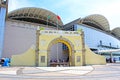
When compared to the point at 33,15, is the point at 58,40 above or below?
below

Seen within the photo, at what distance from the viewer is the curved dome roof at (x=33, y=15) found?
48.3 meters

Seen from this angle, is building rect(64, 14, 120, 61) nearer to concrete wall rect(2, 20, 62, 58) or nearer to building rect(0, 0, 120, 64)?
building rect(0, 0, 120, 64)

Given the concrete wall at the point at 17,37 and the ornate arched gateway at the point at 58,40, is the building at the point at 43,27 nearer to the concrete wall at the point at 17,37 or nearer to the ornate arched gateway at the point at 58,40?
the concrete wall at the point at 17,37

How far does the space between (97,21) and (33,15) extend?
88.2 feet

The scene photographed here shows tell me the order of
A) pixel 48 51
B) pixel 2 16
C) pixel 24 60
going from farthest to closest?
pixel 2 16, pixel 48 51, pixel 24 60

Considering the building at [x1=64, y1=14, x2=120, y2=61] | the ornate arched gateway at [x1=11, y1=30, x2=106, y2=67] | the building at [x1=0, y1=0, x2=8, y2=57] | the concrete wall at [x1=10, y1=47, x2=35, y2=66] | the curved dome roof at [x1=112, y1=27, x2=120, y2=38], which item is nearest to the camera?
the concrete wall at [x1=10, y1=47, x2=35, y2=66]

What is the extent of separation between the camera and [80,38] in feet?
87.8

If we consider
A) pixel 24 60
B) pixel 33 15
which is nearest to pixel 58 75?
pixel 24 60

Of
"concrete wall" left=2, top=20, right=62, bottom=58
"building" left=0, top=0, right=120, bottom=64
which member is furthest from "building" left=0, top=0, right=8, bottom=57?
"concrete wall" left=2, top=20, right=62, bottom=58

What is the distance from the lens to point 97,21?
60219 mm

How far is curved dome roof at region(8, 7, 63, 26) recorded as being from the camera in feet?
159

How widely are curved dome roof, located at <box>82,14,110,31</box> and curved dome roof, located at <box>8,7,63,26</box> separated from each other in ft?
37.2

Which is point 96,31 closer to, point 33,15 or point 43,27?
point 43,27

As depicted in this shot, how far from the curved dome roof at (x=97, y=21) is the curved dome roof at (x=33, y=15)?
11333 millimetres
